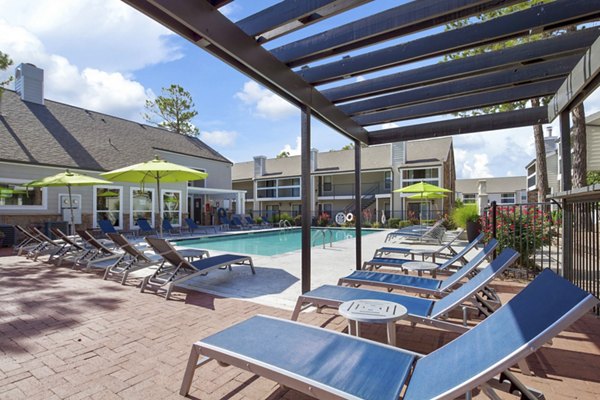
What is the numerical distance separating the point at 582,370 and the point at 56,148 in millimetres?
19101

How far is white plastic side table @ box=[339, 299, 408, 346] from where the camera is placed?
→ 2785 millimetres

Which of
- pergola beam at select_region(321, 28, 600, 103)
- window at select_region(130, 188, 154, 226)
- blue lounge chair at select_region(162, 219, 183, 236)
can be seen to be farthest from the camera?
window at select_region(130, 188, 154, 226)

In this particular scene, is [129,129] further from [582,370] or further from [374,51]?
[582,370]

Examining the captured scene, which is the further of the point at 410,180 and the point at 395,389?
the point at 410,180

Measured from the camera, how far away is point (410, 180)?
27.8 meters

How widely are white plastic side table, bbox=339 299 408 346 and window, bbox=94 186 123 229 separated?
53.9 ft

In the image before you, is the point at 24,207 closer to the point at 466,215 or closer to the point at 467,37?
the point at 467,37

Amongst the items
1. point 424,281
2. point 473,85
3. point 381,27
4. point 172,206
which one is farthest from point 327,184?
point 381,27

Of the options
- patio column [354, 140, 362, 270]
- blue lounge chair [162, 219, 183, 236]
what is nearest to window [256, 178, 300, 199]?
blue lounge chair [162, 219, 183, 236]

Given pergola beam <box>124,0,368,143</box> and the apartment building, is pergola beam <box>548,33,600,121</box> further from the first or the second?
the apartment building

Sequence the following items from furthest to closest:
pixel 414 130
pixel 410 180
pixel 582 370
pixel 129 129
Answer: pixel 410 180 < pixel 129 129 < pixel 414 130 < pixel 582 370

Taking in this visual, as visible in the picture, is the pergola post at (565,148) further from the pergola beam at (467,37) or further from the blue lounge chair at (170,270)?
the blue lounge chair at (170,270)

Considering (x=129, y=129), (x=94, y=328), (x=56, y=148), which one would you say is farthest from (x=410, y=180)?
(x=94, y=328)

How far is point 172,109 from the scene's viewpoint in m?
33.5
